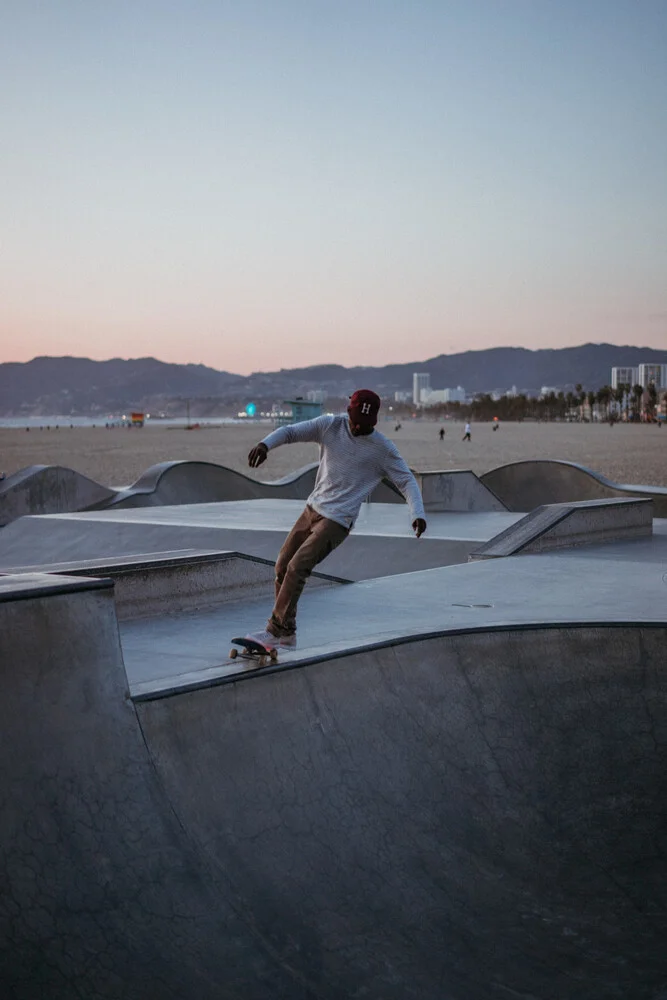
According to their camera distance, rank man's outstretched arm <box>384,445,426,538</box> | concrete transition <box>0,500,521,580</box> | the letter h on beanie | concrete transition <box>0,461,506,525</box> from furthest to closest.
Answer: concrete transition <box>0,461,506,525</box>, concrete transition <box>0,500,521,580</box>, man's outstretched arm <box>384,445,426,538</box>, the letter h on beanie

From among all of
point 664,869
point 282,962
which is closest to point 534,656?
point 664,869

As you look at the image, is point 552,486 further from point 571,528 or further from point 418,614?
point 418,614

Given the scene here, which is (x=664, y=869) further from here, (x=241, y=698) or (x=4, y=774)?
(x=4, y=774)

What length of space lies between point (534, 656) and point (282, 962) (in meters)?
2.90

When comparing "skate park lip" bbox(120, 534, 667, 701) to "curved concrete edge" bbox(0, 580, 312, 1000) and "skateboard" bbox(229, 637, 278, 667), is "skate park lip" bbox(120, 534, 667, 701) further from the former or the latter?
"curved concrete edge" bbox(0, 580, 312, 1000)

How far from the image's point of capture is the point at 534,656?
6391 millimetres

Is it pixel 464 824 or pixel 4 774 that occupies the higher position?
pixel 4 774

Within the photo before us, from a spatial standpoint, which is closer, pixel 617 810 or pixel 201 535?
pixel 617 810

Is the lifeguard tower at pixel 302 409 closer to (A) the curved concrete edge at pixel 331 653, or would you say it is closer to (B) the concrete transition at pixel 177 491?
(B) the concrete transition at pixel 177 491

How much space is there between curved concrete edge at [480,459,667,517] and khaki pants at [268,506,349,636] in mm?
13821

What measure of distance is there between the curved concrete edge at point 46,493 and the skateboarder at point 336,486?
45.3 feet

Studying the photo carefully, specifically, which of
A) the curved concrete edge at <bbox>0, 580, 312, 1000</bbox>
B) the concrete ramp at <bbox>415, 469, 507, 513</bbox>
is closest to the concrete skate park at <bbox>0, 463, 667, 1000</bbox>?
the curved concrete edge at <bbox>0, 580, 312, 1000</bbox>

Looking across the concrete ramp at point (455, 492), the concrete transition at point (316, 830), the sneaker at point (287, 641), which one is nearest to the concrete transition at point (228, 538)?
the concrete ramp at point (455, 492)

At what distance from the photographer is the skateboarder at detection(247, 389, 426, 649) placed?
603 centimetres
